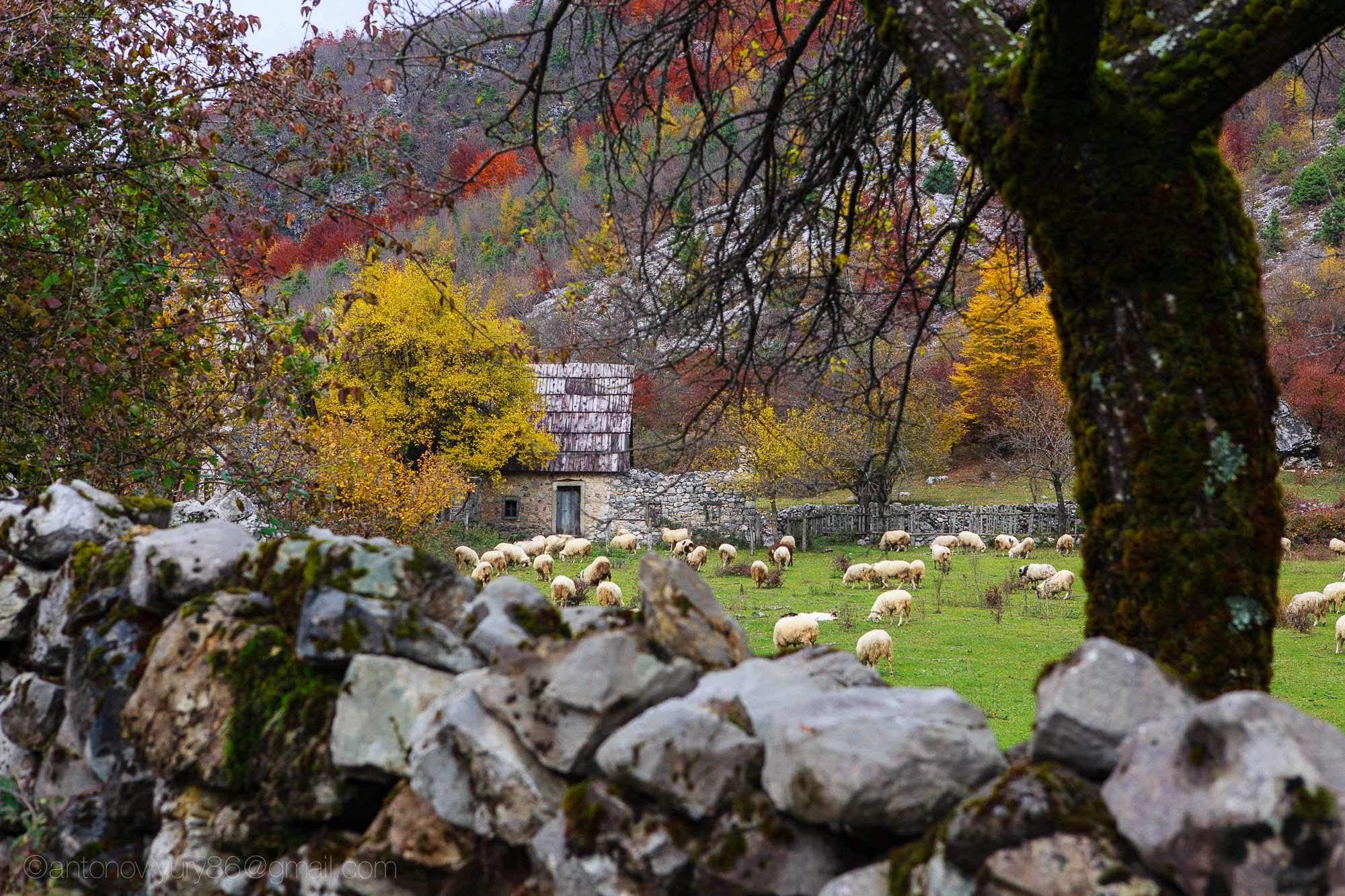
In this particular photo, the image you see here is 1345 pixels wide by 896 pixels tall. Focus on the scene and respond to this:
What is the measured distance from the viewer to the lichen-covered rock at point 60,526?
330 centimetres

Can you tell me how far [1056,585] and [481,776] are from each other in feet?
58.6

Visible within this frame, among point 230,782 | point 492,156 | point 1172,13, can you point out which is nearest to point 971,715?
point 230,782

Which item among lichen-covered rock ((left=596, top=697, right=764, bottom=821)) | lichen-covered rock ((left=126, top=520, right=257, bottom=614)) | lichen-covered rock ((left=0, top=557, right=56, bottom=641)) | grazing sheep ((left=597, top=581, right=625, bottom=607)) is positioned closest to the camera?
lichen-covered rock ((left=596, top=697, right=764, bottom=821))

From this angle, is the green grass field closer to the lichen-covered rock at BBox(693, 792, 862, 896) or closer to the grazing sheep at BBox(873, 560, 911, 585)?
the grazing sheep at BBox(873, 560, 911, 585)

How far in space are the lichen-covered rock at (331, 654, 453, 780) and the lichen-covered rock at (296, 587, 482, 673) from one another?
59mm

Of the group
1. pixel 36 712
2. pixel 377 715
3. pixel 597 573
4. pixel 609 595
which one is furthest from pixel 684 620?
pixel 597 573

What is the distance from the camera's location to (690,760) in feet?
6.69

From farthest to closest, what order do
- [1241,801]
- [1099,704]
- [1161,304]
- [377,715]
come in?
[1161,304] → [377,715] → [1099,704] → [1241,801]

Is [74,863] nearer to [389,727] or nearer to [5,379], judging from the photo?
[389,727]

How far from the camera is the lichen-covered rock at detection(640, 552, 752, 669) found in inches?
95.1

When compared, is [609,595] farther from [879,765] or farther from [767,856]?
[879,765]

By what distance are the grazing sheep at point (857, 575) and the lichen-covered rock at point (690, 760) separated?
1869 centimetres

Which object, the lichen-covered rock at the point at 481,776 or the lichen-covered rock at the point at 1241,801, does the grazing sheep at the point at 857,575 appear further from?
the lichen-covered rock at the point at 1241,801

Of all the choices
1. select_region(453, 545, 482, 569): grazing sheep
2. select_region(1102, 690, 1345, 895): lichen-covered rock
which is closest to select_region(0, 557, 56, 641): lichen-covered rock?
select_region(1102, 690, 1345, 895): lichen-covered rock
